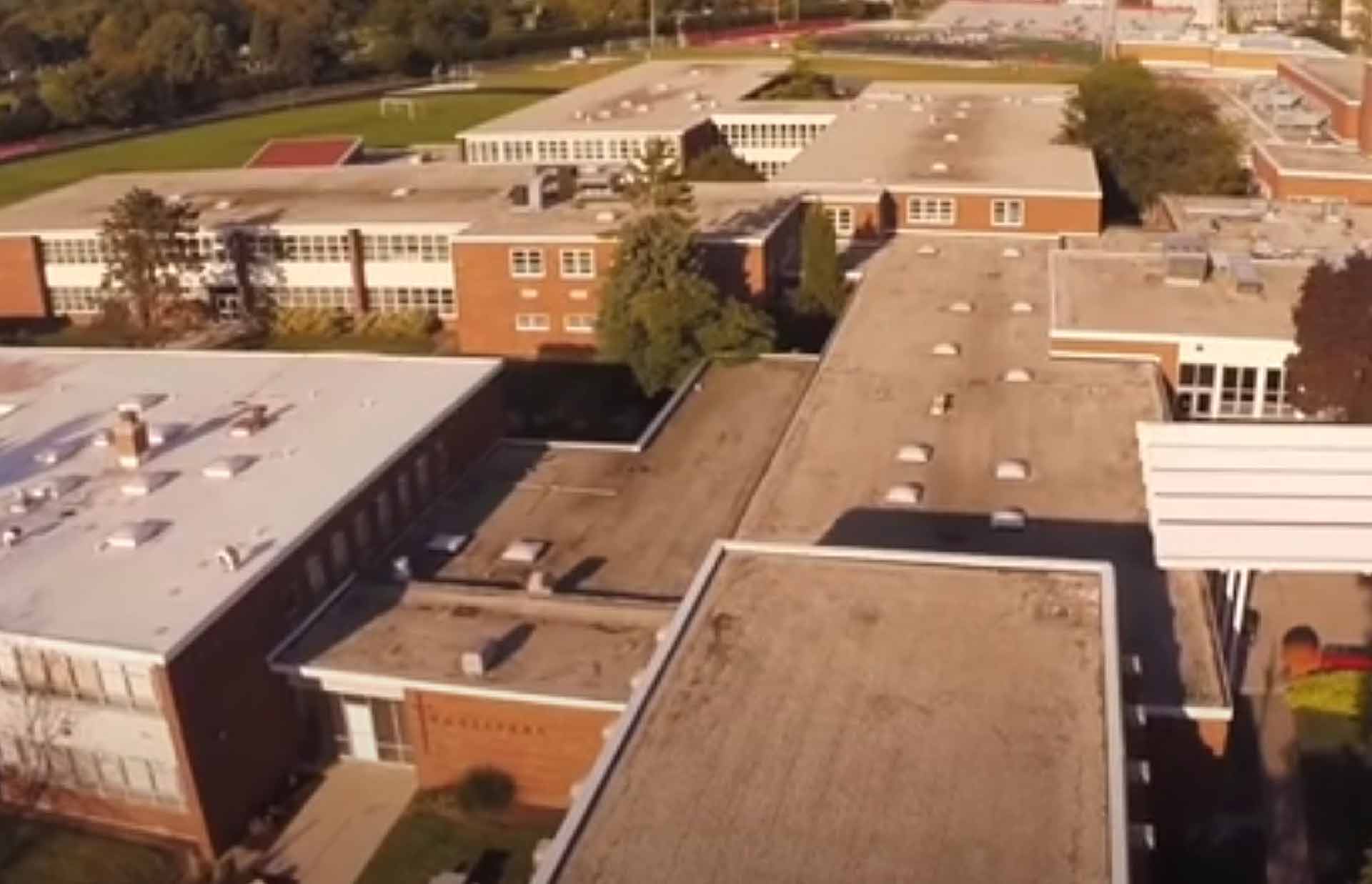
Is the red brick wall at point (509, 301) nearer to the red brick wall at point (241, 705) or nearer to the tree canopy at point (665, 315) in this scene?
the tree canopy at point (665, 315)

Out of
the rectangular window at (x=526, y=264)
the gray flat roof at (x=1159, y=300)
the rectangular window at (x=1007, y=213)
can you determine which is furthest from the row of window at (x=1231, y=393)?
the rectangular window at (x=526, y=264)

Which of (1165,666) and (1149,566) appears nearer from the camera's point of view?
(1165,666)

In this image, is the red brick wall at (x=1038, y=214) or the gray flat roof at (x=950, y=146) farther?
the gray flat roof at (x=950, y=146)

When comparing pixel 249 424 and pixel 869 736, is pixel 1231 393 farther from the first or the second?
pixel 249 424

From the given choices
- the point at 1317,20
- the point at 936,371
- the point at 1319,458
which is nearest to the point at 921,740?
the point at 1319,458

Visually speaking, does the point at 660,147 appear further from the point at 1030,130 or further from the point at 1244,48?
the point at 1244,48

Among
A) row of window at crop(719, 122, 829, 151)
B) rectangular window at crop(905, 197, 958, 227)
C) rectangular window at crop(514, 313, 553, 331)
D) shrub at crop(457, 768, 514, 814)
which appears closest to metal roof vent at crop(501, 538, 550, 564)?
shrub at crop(457, 768, 514, 814)

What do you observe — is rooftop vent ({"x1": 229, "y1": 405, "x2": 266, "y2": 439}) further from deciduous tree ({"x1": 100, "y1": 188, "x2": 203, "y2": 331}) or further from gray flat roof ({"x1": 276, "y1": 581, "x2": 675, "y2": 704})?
deciduous tree ({"x1": 100, "y1": 188, "x2": 203, "y2": 331})
